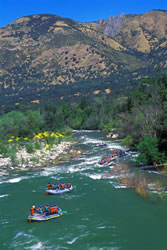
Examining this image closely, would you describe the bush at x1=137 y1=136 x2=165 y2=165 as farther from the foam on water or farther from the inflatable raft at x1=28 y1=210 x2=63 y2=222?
the foam on water

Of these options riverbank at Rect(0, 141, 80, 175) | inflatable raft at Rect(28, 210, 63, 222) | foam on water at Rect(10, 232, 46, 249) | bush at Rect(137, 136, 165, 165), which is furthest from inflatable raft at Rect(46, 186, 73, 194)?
bush at Rect(137, 136, 165, 165)

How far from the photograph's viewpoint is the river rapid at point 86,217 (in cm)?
1628

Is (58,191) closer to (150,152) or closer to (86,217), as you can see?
(86,217)

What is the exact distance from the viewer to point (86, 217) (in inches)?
771

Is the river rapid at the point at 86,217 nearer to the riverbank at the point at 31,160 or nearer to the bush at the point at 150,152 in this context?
the bush at the point at 150,152

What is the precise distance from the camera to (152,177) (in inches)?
1095

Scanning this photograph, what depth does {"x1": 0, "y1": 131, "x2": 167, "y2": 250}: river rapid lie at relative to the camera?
53.4 ft

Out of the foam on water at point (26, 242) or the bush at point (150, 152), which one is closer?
the foam on water at point (26, 242)

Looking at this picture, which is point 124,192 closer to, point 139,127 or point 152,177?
point 152,177

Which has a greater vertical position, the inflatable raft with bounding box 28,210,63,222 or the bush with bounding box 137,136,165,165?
the bush with bounding box 137,136,165,165

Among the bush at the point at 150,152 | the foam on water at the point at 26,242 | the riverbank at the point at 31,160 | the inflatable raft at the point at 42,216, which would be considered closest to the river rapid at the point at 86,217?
the foam on water at the point at 26,242

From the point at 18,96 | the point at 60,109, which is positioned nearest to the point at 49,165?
the point at 60,109

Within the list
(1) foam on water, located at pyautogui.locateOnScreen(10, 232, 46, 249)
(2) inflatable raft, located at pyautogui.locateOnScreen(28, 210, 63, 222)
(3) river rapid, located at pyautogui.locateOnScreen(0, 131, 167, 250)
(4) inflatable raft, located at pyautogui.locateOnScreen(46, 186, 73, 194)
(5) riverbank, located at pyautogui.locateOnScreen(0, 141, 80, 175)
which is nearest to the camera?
(1) foam on water, located at pyautogui.locateOnScreen(10, 232, 46, 249)

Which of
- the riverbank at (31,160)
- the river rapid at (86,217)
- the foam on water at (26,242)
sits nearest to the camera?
the foam on water at (26,242)
